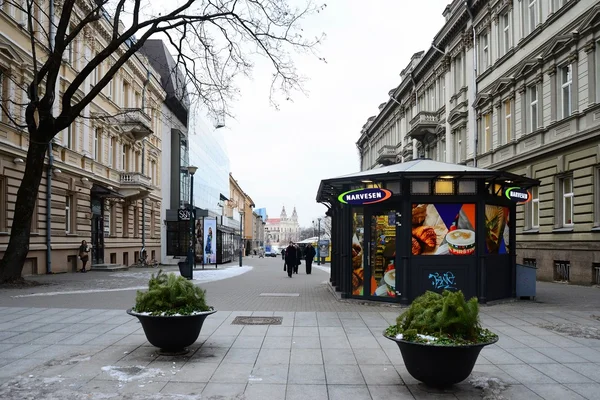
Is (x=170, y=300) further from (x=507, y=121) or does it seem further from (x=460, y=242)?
(x=507, y=121)

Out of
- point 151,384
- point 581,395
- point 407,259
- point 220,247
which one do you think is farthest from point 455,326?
point 220,247

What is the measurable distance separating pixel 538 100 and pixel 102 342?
67.9 feet

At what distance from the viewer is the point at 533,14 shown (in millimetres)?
24125

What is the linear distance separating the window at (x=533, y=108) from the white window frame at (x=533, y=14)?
2551 mm

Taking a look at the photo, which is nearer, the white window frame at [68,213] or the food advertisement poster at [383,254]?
the food advertisement poster at [383,254]

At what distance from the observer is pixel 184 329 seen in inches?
297

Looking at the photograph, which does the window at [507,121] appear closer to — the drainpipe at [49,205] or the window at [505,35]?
the window at [505,35]

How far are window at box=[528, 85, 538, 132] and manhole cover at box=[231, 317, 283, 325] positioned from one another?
17391 mm

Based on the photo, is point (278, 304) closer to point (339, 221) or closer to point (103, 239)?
point (339, 221)

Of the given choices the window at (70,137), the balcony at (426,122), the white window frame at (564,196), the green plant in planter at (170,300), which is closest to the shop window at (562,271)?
the white window frame at (564,196)

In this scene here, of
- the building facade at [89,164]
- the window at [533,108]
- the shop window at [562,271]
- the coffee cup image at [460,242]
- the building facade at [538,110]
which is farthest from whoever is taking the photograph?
the window at [533,108]

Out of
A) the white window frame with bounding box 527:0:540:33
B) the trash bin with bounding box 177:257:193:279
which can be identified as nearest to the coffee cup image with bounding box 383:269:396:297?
the trash bin with bounding box 177:257:193:279

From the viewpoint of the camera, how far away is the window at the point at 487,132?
2903 centimetres

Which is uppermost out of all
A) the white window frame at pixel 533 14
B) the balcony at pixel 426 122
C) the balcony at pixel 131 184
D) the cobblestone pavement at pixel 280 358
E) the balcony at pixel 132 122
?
the white window frame at pixel 533 14
